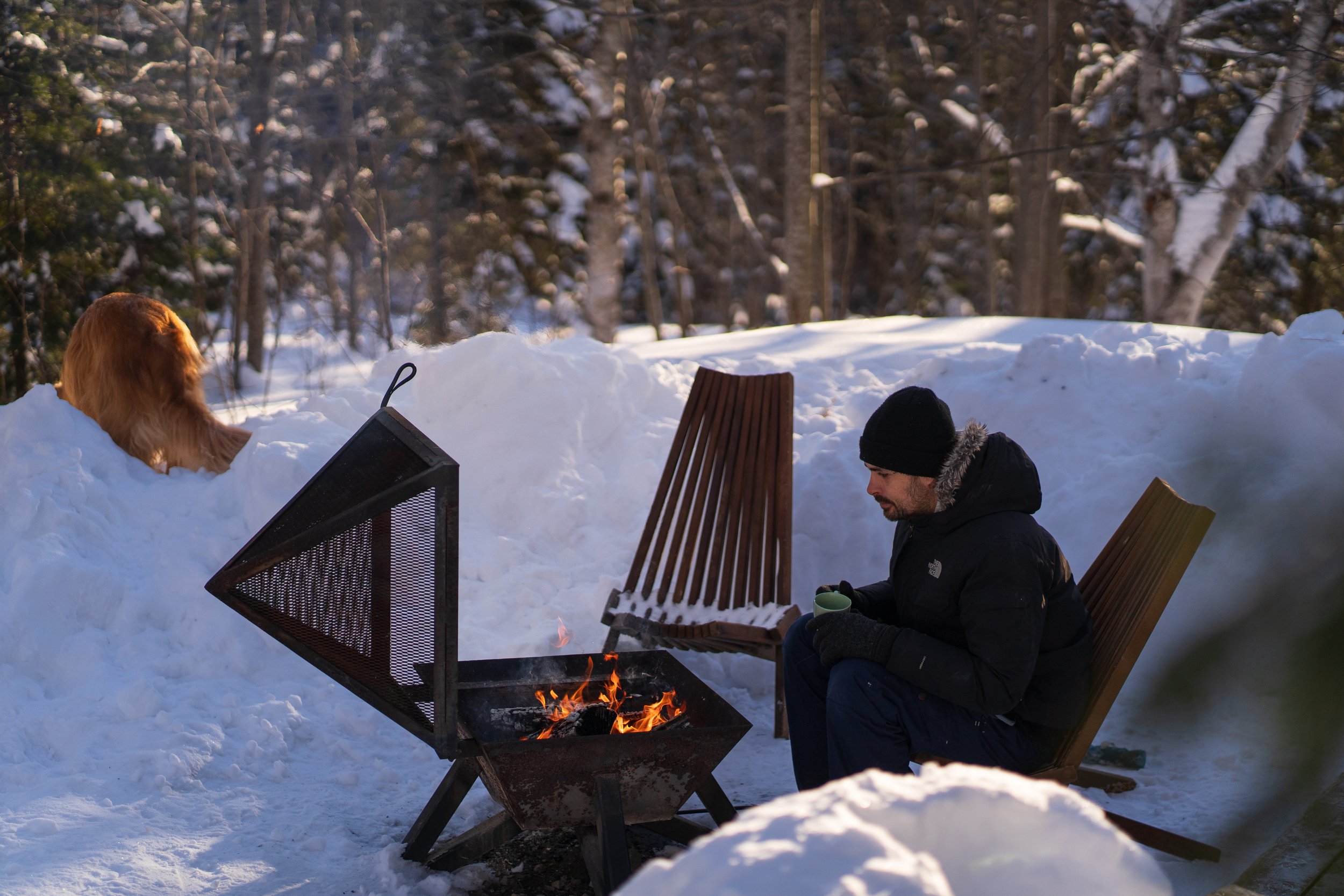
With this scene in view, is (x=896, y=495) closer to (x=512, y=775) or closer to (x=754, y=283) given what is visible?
(x=512, y=775)

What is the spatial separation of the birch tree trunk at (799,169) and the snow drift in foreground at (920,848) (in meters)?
11.1

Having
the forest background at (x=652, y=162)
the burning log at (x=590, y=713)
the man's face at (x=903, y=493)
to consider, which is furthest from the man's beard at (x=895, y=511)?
the forest background at (x=652, y=162)

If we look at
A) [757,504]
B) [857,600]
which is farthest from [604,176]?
[857,600]

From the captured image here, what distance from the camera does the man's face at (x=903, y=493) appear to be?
10.4 ft

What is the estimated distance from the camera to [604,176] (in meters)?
12.5

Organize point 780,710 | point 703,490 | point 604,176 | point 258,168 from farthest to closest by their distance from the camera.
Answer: point 258,168 < point 604,176 < point 703,490 < point 780,710

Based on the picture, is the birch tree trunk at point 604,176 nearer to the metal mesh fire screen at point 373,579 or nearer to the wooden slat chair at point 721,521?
the wooden slat chair at point 721,521

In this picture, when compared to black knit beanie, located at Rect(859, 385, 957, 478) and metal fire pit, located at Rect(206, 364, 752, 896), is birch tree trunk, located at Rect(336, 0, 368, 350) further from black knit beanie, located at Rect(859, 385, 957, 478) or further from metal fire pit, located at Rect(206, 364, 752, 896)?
black knit beanie, located at Rect(859, 385, 957, 478)

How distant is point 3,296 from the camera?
9.43 metres

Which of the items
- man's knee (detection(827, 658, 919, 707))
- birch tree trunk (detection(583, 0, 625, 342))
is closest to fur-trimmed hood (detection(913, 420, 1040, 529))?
man's knee (detection(827, 658, 919, 707))

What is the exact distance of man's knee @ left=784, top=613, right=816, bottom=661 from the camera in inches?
136

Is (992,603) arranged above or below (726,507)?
above

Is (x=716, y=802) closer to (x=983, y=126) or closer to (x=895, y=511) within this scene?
(x=895, y=511)

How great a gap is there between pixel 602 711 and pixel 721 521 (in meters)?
2.01
